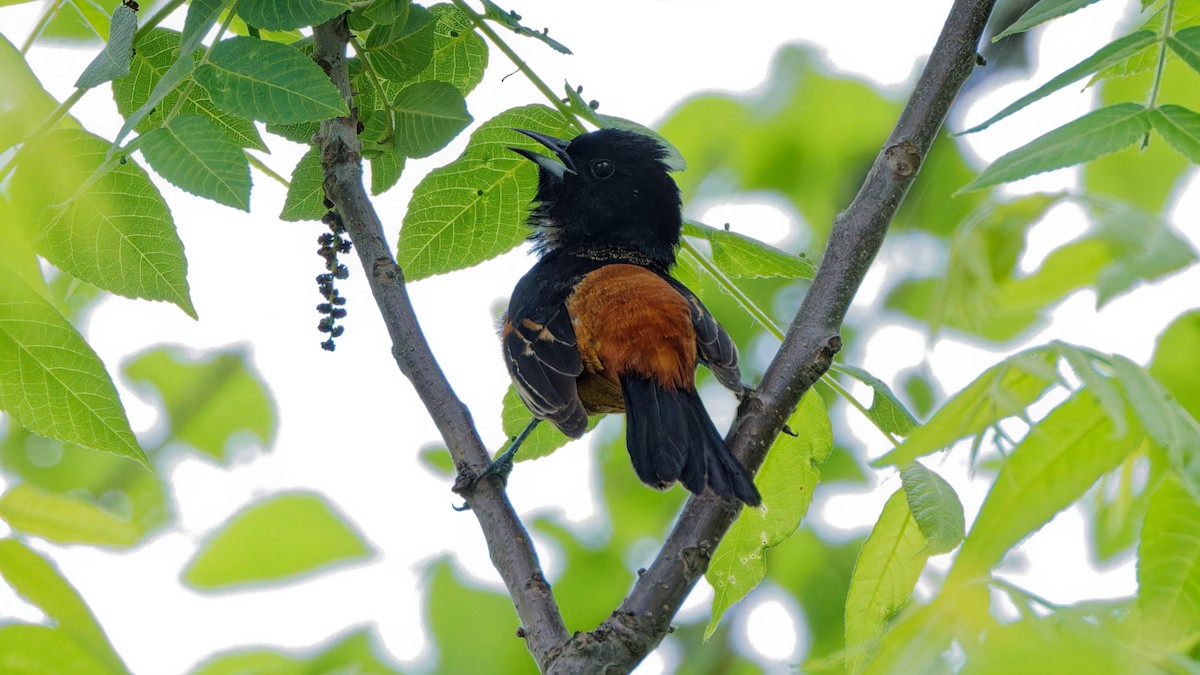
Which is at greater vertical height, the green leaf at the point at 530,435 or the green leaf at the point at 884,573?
the green leaf at the point at 530,435

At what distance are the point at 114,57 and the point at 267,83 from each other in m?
0.25

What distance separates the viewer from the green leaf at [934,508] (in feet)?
6.10

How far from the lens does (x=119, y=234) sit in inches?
81.1

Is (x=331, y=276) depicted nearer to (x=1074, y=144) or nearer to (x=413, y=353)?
(x=413, y=353)

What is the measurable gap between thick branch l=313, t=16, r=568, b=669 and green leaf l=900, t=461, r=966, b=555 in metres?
0.71

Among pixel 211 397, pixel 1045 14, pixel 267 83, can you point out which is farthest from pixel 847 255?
pixel 211 397

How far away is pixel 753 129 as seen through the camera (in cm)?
445

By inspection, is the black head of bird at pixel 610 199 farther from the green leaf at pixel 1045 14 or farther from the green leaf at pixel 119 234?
the green leaf at pixel 1045 14

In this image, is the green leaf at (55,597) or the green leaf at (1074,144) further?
the green leaf at (1074,144)

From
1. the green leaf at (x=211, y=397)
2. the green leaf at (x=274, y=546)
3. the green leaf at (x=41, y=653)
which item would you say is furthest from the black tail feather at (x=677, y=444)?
the green leaf at (x=211, y=397)

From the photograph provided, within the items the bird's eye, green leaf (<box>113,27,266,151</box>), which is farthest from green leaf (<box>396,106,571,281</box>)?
the bird's eye

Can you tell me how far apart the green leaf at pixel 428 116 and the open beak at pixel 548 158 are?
7.7 inches

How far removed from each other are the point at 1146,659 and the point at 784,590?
11.8 feet

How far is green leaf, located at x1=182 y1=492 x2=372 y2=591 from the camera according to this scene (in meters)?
2.03
